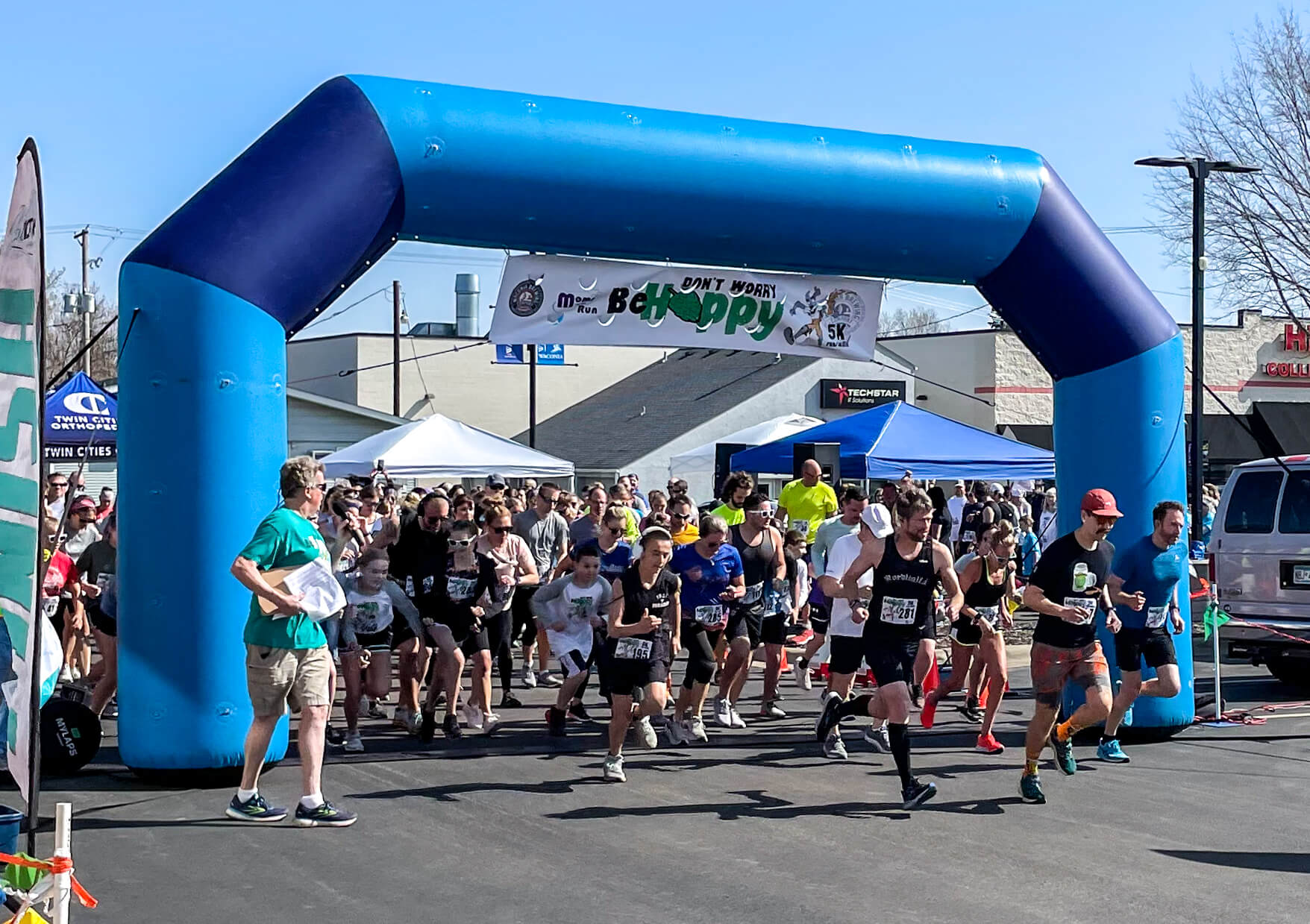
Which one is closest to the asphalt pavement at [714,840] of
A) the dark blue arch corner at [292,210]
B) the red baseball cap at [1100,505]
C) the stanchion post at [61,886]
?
the red baseball cap at [1100,505]

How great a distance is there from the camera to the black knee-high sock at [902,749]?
8.09 metres

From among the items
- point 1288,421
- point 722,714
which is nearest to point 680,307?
point 722,714

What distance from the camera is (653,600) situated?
913 cm

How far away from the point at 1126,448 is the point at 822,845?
4.22m

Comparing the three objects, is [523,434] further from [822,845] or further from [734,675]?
[822,845]

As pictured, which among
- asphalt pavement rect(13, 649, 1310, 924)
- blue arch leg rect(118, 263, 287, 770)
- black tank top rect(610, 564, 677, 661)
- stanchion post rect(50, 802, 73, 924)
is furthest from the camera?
black tank top rect(610, 564, 677, 661)

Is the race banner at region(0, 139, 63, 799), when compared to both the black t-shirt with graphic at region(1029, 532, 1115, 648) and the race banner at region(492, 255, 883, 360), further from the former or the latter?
the black t-shirt with graphic at region(1029, 532, 1115, 648)

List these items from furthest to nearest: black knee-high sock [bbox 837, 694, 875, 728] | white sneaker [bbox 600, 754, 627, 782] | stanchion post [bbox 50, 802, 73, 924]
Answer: black knee-high sock [bbox 837, 694, 875, 728] → white sneaker [bbox 600, 754, 627, 782] → stanchion post [bbox 50, 802, 73, 924]

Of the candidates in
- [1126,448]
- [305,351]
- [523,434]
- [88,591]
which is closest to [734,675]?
[1126,448]

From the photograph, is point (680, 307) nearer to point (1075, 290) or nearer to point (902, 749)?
point (1075, 290)

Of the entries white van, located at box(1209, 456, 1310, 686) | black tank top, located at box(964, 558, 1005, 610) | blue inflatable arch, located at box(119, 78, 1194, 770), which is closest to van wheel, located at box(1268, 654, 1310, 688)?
white van, located at box(1209, 456, 1310, 686)

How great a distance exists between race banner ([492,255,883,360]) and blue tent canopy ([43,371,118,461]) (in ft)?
37.6

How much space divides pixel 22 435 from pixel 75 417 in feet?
52.5

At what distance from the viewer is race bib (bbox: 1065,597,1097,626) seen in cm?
841
